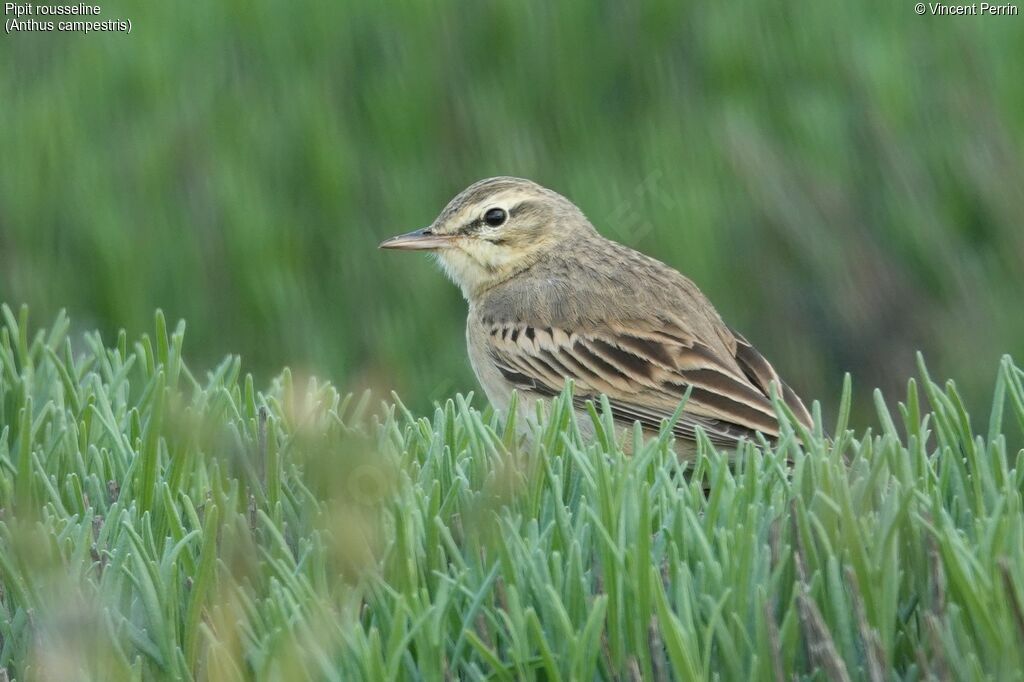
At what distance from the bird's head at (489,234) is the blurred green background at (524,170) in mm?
1626

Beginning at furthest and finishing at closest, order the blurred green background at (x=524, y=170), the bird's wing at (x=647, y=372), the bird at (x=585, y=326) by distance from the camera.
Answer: the blurred green background at (x=524, y=170) < the bird at (x=585, y=326) < the bird's wing at (x=647, y=372)

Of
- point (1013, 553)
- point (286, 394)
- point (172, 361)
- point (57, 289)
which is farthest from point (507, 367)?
point (57, 289)

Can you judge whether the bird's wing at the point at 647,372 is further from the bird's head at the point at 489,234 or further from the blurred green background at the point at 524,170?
the blurred green background at the point at 524,170

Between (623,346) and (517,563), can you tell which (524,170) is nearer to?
(623,346)

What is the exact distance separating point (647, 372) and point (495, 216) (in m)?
1.12

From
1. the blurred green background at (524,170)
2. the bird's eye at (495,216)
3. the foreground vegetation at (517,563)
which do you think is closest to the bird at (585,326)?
the bird's eye at (495,216)

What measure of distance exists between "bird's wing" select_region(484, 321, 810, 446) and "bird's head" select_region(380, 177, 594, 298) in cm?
42

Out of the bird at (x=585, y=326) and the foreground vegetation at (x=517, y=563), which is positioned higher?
the bird at (x=585, y=326)

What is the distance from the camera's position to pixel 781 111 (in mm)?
8250

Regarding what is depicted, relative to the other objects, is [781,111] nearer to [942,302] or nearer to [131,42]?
[942,302]

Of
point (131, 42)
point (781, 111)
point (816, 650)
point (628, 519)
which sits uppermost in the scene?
point (131, 42)

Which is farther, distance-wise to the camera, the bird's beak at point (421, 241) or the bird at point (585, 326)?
the bird's beak at point (421, 241)

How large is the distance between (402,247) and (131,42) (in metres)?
3.60

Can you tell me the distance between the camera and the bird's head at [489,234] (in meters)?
5.95
